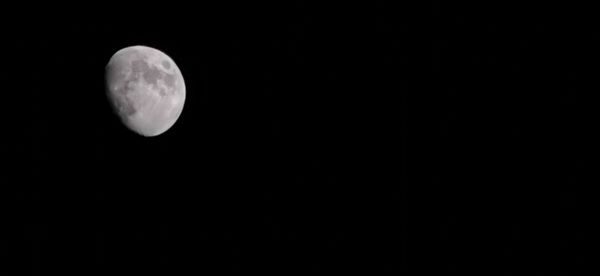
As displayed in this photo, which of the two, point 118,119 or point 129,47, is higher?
point 129,47

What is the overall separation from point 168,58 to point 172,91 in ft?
1.12

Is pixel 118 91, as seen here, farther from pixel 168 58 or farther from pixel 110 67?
pixel 168 58

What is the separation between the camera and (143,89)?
11.2ft

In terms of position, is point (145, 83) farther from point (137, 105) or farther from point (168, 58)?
point (168, 58)

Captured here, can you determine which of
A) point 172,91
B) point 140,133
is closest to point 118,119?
point 140,133

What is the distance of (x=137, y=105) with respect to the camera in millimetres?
3408

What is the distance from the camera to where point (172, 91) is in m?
3.63

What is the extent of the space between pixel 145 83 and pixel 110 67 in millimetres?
313

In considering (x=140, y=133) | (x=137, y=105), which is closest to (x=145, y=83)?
(x=137, y=105)

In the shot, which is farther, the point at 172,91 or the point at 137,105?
the point at 172,91

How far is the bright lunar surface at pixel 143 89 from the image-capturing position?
3.41m

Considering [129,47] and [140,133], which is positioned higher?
[129,47]

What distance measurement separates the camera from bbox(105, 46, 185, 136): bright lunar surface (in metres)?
3.41

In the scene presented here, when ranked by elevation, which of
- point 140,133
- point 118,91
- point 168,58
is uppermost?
point 168,58
